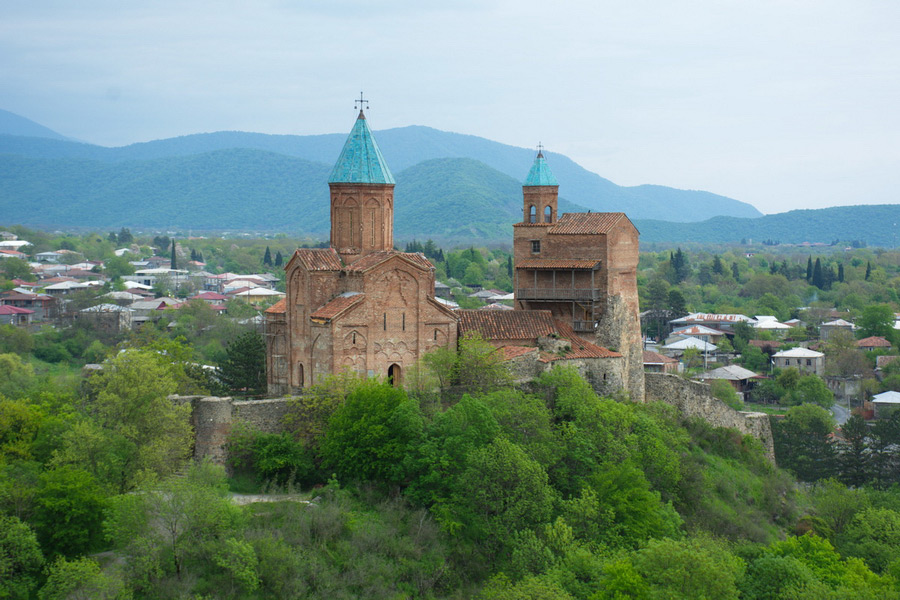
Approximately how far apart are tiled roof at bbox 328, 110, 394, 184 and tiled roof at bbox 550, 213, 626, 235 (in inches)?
304

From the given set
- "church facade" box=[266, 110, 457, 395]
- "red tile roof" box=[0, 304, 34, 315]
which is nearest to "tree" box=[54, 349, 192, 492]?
"church facade" box=[266, 110, 457, 395]

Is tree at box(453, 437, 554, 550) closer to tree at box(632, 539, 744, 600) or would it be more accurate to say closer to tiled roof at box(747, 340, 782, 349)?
tree at box(632, 539, 744, 600)

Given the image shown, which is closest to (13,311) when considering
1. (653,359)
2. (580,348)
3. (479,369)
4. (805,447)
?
(653,359)

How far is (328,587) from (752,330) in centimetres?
7122

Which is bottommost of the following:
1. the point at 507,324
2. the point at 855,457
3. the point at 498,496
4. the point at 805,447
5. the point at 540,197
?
the point at 855,457

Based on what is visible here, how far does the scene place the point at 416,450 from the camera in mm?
30266

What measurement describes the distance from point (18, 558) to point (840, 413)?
183 ft

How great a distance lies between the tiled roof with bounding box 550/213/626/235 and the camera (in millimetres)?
39594

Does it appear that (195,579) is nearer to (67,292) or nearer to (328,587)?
(328,587)

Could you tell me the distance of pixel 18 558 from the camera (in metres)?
24.3

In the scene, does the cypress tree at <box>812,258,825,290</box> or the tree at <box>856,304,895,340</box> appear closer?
the tree at <box>856,304,895,340</box>

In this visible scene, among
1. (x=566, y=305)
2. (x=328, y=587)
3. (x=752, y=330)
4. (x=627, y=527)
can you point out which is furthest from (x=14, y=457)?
(x=752, y=330)

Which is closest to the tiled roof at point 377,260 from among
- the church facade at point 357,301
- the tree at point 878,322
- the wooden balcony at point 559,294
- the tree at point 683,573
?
the church facade at point 357,301

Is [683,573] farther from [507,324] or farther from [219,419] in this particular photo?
[219,419]
